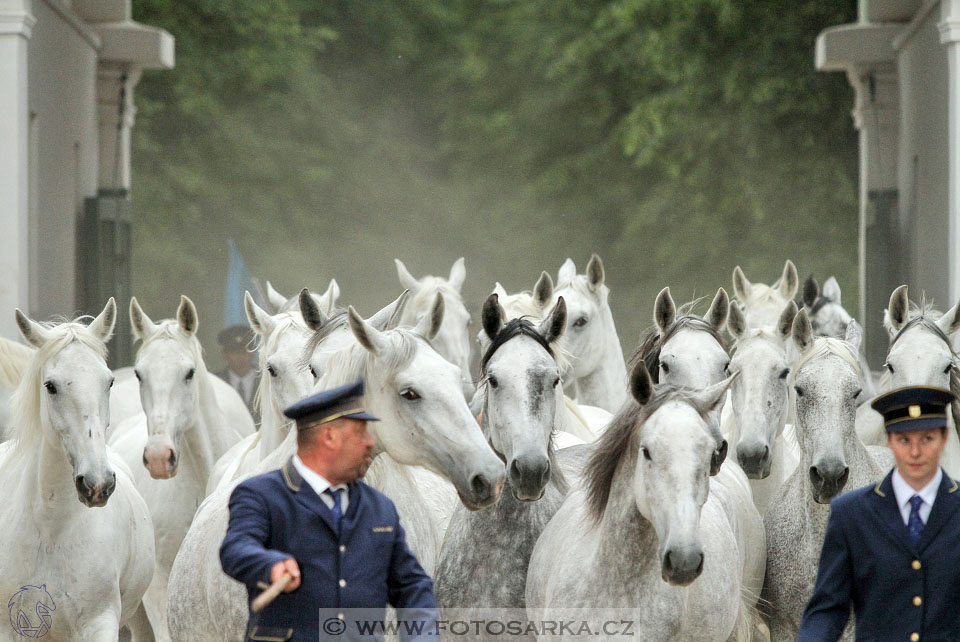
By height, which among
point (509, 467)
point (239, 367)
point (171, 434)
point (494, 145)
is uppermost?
point (494, 145)

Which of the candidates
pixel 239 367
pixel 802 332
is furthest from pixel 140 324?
pixel 239 367

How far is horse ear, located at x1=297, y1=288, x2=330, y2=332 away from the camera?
254 inches

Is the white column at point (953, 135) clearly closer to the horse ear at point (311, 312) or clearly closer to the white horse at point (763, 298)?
the white horse at point (763, 298)

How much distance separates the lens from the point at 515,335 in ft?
20.9

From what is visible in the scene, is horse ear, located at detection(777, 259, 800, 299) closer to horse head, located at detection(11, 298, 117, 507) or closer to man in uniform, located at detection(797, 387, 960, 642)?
horse head, located at detection(11, 298, 117, 507)

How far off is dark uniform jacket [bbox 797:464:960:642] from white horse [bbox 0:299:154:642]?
11.4 ft

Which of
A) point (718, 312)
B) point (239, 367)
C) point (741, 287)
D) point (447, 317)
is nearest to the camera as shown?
point (718, 312)

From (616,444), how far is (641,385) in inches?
11.4

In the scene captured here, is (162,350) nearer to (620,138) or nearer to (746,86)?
(746,86)

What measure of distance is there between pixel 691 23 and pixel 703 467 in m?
17.3

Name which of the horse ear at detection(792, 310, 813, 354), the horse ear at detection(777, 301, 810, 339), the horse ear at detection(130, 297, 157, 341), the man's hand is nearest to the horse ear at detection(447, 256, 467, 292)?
the horse ear at detection(130, 297, 157, 341)

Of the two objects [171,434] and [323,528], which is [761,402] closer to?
[171,434]

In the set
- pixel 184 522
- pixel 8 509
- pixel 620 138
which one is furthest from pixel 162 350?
pixel 620 138

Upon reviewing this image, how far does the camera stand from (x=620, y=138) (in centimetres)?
2397
